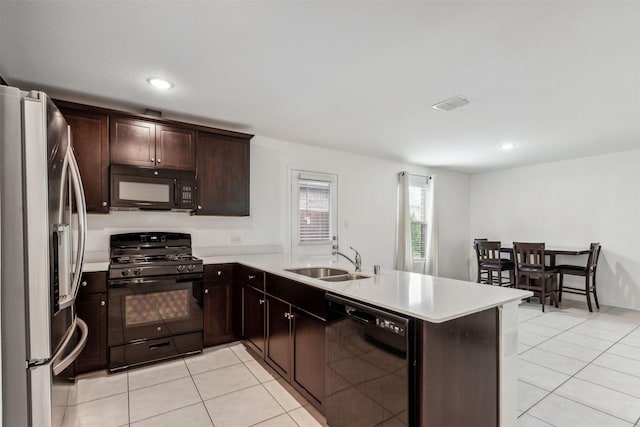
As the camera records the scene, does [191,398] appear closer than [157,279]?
Yes

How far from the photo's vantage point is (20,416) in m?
1.18

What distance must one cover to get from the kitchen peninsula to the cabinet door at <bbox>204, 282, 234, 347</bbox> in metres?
A: 0.85

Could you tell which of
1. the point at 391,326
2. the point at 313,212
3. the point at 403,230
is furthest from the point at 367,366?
the point at 403,230

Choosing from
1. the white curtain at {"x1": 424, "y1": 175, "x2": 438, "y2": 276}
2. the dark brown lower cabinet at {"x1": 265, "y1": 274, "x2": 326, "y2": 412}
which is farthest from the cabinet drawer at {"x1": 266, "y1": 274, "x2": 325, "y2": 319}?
the white curtain at {"x1": 424, "y1": 175, "x2": 438, "y2": 276}

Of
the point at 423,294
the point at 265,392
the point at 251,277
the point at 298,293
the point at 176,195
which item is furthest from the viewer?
the point at 176,195

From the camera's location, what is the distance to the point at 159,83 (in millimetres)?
2574

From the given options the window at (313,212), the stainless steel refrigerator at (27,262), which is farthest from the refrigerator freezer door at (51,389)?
the window at (313,212)

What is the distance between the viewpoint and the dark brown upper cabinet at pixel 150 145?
9.68 feet

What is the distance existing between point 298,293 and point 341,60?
5.54ft

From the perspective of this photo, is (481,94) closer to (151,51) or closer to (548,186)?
(151,51)

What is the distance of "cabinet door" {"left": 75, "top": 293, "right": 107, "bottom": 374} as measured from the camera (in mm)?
2578

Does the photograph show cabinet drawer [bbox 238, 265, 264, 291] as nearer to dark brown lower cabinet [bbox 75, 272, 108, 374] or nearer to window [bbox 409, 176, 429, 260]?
dark brown lower cabinet [bbox 75, 272, 108, 374]

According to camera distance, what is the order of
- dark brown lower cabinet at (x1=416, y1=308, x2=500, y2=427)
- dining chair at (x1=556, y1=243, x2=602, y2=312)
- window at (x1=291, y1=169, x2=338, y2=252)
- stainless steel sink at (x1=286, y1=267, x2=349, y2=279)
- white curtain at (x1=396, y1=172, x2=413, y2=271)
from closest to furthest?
dark brown lower cabinet at (x1=416, y1=308, x2=500, y2=427), stainless steel sink at (x1=286, y1=267, x2=349, y2=279), window at (x1=291, y1=169, x2=338, y2=252), dining chair at (x1=556, y1=243, x2=602, y2=312), white curtain at (x1=396, y1=172, x2=413, y2=271)

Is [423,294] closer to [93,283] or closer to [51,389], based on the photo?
[51,389]
